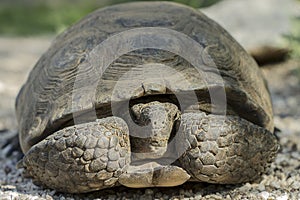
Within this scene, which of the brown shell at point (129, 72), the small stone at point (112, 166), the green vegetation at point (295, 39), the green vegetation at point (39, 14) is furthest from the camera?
the green vegetation at point (39, 14)

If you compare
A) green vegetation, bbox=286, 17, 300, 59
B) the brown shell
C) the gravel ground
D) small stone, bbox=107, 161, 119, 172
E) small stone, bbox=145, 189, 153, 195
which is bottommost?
the gravel ground

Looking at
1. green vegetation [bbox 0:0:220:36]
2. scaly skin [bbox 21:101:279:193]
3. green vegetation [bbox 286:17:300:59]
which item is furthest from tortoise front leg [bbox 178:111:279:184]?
green vegetation [bbox 0:0:220:36]

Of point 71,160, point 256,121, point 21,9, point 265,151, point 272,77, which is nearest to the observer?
point 71,160

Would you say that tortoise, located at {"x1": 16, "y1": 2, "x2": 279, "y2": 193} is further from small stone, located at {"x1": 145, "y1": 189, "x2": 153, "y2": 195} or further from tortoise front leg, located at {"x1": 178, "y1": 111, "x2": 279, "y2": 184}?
small stone, located at {"x1": 145, "y1": 189, "x2": 153, "y2": 195}

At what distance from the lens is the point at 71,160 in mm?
2455

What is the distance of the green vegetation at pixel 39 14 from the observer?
8562 mm

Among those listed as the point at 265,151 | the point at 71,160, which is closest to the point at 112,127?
the point at 71,160

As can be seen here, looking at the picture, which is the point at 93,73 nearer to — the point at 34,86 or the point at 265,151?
the point at 34,86

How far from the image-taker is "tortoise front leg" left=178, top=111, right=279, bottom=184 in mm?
2455

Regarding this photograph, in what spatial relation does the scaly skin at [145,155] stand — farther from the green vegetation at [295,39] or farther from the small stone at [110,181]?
the green vegetation at [295,39]

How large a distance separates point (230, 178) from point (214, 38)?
30.8 inches

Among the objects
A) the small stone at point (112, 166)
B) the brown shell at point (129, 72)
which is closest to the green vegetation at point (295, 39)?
the brown shell at point (129, 72)

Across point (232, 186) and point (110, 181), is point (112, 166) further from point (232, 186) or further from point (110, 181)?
point (232, 186)

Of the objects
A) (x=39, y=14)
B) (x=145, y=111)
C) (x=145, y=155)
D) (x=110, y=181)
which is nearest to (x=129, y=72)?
(x=145, y=111)
